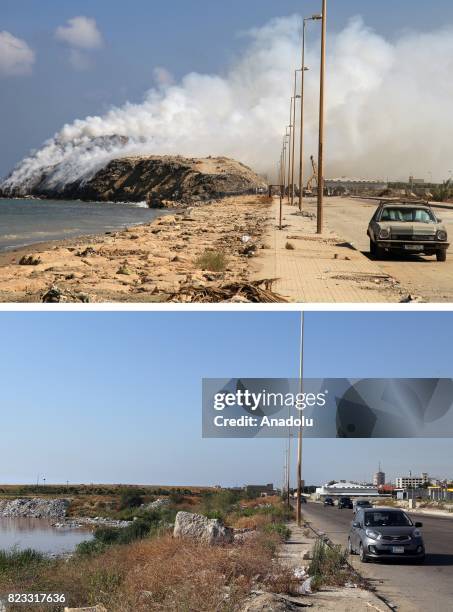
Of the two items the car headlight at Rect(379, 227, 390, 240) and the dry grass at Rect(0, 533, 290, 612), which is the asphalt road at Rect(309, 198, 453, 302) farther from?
Result: the dry grass at Rect(0, 533, 290, 612)

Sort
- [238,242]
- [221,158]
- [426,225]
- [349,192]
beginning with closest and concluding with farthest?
[426,225]
[238,242]
[349,192]
[221,158]

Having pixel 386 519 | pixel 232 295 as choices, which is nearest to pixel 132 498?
pixel 232 295

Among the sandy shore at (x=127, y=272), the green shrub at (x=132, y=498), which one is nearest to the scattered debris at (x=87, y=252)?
the sandy shore at (x=127, y=272)

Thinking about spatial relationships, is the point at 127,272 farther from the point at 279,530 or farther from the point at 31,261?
the point at 279,530

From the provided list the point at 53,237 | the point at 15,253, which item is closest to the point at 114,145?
the point at 53,237

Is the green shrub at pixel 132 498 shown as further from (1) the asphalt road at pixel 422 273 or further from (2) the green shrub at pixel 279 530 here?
(1) the asphalt road at pixel 422 273

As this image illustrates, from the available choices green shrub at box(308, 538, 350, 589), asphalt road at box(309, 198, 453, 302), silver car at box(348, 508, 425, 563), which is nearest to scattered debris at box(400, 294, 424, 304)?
asphalt road at box(309, 198, 453, 302)

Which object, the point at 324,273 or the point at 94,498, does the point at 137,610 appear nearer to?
the point at 94,498
